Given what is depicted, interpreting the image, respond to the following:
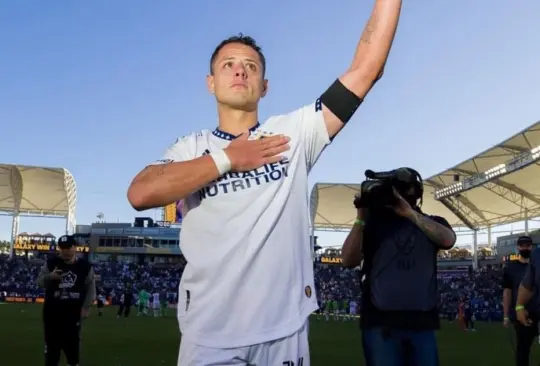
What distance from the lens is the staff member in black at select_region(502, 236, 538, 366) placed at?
809 centimetres

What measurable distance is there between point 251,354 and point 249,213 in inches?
21.2

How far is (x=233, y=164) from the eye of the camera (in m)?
2.23

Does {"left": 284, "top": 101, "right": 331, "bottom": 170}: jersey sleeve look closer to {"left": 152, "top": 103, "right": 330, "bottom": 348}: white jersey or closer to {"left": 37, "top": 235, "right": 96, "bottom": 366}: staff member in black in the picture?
{"left": 152, "top": 103, "right": 330, "bottom": 348}: white jersey

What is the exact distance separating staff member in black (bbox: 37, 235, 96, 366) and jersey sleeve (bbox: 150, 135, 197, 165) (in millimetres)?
6237

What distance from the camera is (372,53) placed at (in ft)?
8.33

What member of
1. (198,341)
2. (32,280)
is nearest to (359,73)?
(198,341)

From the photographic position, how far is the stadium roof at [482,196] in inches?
1641

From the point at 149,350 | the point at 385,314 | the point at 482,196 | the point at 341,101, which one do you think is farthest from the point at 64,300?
the point at 482,196

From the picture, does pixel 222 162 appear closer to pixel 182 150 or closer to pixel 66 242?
pixel 182 150

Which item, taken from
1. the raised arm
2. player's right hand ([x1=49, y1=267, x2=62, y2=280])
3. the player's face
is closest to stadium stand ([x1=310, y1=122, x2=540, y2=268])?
player's right hand ([x1=49, y1=267, x2=62, y2=280])

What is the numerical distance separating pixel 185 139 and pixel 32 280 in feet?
181

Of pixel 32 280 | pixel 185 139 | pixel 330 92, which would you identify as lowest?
pixel 32 280

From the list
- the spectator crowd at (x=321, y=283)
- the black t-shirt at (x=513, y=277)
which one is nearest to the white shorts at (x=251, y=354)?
the black t-shirt at (x=513, y=277)

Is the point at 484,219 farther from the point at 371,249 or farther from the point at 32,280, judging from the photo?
the point at 371,249
